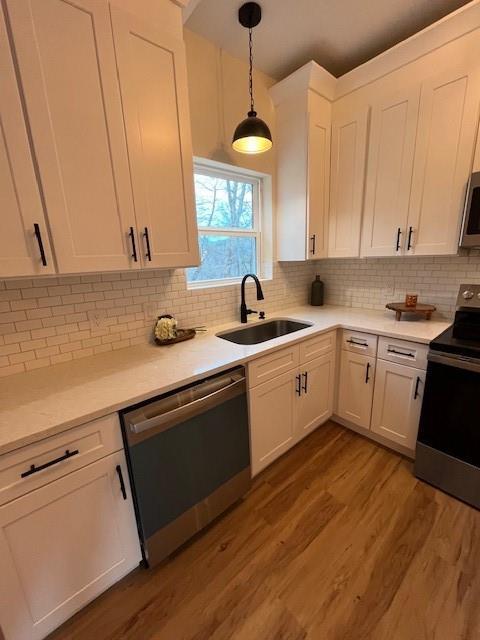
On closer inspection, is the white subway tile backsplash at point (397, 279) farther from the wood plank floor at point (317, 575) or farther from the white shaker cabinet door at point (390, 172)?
the wood plank floor at point (317, 575)

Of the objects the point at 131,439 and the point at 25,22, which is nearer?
the point at 25,22

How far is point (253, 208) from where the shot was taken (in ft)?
8.03

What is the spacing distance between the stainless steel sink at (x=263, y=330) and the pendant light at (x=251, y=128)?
1.23 meters

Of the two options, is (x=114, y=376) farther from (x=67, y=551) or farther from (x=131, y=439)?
(x=67, y=551)

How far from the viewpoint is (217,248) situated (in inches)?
87.0

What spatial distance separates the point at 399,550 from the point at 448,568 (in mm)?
206

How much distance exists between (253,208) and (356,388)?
177 cm

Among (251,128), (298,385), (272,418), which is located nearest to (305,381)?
(298,385)

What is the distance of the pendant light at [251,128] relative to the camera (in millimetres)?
1553

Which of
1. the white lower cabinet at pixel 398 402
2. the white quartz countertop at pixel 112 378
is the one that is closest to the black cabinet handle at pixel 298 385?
the white quartz countertop at pixel 112 378

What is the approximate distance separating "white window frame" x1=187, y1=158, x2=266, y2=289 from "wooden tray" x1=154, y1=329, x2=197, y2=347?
36 centimetres

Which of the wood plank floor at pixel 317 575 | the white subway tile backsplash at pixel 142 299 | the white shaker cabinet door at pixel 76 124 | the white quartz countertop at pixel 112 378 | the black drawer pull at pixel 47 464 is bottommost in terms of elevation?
the wood plank floor at pixel 317 575

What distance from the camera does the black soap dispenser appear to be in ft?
9.17

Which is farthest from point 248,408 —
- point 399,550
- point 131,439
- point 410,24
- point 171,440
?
point 410,24
